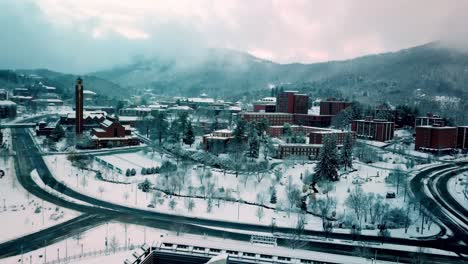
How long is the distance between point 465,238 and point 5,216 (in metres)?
27.5

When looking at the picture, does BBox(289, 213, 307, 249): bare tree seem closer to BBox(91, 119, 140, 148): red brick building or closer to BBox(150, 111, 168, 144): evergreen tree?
BBox(150, 111, 168, 144): evergreen tree

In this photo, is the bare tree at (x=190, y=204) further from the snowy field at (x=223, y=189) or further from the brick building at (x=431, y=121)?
the brick building at (x=431, y=121)

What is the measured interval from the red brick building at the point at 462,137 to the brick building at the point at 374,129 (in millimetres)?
7951

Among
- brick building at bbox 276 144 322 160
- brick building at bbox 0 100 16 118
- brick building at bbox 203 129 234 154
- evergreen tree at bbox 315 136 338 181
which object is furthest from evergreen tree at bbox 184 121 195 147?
brick building at bbox 0 100 16 118

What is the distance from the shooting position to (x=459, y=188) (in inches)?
1357

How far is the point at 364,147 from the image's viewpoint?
4569 cm

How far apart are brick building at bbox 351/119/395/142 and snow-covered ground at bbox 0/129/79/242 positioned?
41.0 meters

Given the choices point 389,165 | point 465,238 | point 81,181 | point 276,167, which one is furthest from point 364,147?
point 81,181

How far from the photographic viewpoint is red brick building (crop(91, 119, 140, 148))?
49188 mm

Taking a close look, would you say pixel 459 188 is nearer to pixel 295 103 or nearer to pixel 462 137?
pixel 462 137

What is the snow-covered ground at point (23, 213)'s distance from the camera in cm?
2367

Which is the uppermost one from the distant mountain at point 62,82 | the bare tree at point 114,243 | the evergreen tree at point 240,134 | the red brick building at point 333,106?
the distant mountain at point 62,82

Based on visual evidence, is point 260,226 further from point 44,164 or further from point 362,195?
point 44,164

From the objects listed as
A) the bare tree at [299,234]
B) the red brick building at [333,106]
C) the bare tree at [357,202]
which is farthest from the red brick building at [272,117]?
the bare tree at [299,234]
